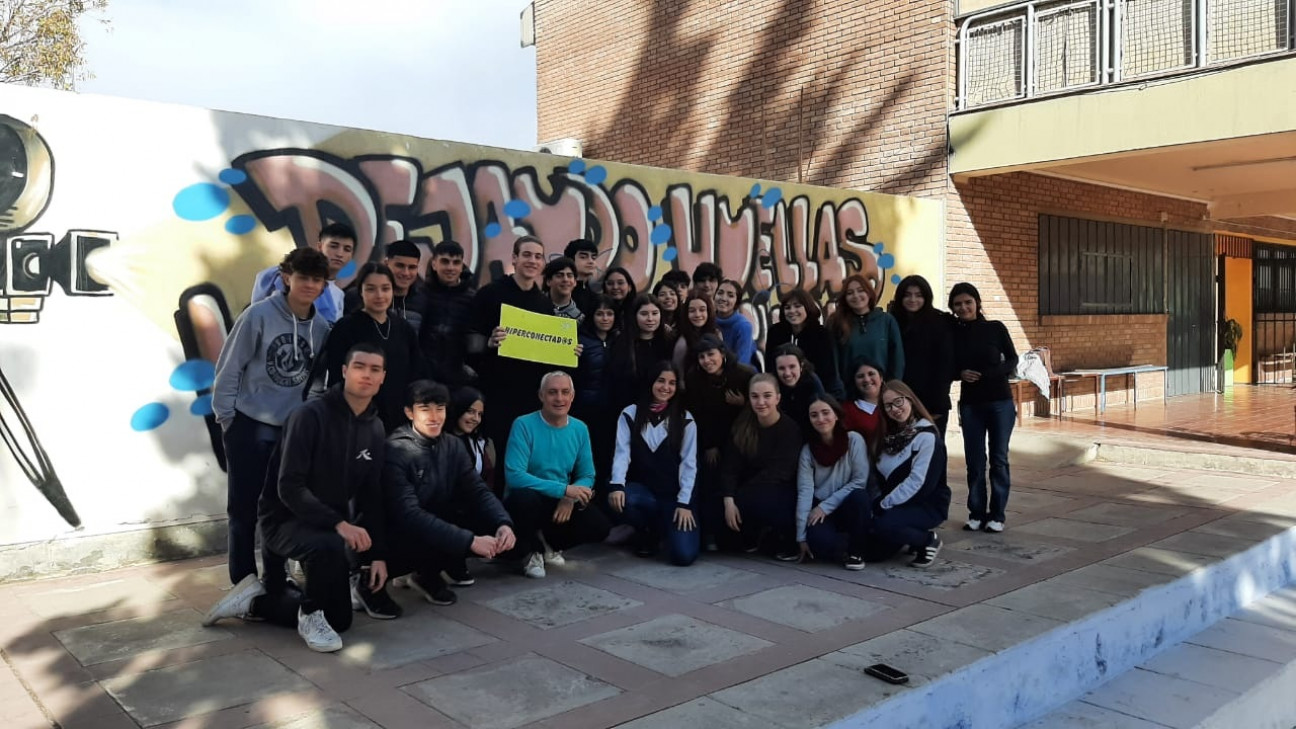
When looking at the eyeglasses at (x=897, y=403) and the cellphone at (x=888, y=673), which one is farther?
the eyeglasses at (x=897, y=403)

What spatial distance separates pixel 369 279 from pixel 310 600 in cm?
151

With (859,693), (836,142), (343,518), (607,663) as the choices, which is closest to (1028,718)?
(859,693)

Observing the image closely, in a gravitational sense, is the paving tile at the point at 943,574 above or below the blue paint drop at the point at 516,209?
below

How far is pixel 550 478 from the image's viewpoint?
5371 mm

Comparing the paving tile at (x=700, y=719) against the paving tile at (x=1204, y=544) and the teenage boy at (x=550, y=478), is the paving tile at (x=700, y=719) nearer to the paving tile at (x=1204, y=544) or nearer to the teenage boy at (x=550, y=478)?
the teenage boy at (x=550, y=478)

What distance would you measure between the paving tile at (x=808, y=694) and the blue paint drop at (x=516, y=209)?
15.5 feet

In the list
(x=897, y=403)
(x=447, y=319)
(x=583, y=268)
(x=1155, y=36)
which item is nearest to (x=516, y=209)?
(x=583, y=268)

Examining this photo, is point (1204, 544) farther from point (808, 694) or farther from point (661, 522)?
point (808, 694)

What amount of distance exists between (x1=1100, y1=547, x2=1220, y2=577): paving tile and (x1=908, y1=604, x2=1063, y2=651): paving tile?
53.1 inches

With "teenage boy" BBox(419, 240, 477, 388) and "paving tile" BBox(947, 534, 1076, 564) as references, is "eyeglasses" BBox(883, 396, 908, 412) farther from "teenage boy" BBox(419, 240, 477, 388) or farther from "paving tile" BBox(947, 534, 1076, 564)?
"teenage boy" BBox(419, 240, 477, 388)

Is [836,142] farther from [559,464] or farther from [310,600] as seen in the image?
[310,600]

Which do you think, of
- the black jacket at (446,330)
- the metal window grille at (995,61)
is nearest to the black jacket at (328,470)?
the black jacket at (446,330)

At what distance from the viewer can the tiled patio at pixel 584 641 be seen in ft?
11.3

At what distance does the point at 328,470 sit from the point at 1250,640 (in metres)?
4.80
